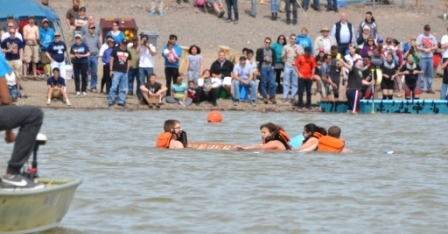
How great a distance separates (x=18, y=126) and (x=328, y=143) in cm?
920

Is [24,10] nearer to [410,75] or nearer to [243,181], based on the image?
[410,75]

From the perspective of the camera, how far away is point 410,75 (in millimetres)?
28766

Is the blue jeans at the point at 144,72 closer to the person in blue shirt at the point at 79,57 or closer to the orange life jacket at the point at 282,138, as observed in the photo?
the person in blue shirt at the point at 79,57

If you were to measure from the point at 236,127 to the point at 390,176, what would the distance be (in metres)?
7.88

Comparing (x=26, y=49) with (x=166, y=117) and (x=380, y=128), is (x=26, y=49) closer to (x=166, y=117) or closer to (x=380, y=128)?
(x=166, y=117)

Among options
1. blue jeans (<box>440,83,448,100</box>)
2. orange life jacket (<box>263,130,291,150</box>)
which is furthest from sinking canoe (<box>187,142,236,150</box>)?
blue jeans (<box>440,83,448,100</box>)

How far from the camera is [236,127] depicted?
24.2m

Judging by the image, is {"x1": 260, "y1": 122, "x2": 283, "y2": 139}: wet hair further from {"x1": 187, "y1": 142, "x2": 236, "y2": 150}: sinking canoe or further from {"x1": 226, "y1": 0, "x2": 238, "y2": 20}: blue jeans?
{"x1": 226, "y1": 0, "x2": 238, "y2": 20}: blue jeans

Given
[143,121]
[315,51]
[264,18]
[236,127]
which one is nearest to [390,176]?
[236,127]

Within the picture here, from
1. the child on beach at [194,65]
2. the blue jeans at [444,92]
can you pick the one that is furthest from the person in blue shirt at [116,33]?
the blue jeans at [444,92]

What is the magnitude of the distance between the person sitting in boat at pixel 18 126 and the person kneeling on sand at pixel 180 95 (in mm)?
16791

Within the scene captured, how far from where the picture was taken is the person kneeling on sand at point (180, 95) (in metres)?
27.6

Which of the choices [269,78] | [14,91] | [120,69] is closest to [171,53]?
[120,69]

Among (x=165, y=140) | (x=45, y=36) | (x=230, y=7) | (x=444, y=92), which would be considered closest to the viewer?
(x=165, y=140)
